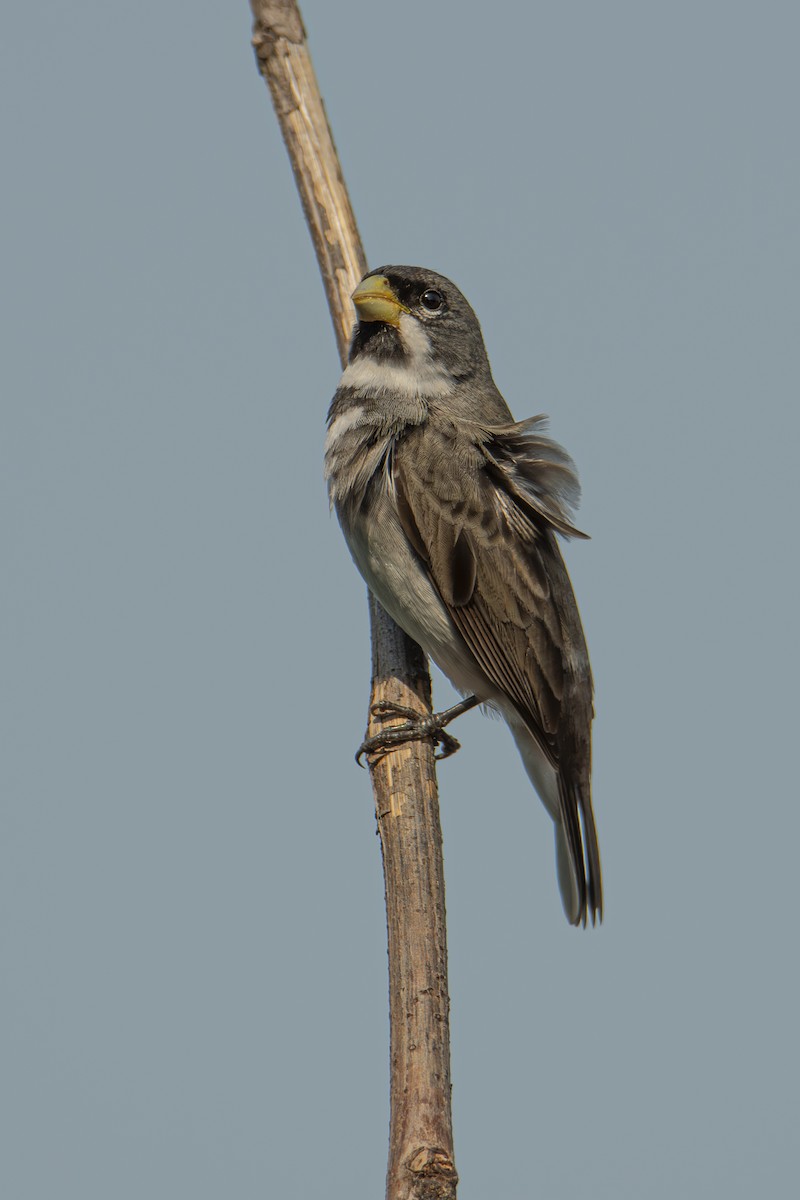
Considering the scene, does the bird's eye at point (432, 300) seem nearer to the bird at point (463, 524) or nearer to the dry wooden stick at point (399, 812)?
the bird at point (463, 524)

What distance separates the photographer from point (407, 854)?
17.5 ft

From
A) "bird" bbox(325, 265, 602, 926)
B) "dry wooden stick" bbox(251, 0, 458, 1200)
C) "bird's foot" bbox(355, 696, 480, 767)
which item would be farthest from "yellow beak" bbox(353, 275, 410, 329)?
"bird's foot" bbox(355, 696, 480, 767)

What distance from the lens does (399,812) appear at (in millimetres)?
5613

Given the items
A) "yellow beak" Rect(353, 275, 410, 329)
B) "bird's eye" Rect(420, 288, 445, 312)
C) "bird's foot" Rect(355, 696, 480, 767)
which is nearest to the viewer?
"bird's foot" Rect(355, 696, 480, 767)

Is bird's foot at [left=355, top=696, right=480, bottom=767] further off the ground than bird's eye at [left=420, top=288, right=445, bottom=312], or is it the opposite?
bird's eye at [left=420, top=288, right=445, bottom=312]

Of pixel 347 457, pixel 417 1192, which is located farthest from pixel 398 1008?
pixel 347 457

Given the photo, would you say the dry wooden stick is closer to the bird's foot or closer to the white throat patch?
the bird's foot

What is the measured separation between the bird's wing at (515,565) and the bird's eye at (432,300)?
767 mm

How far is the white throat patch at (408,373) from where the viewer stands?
23.2 feet

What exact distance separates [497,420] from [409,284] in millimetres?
883

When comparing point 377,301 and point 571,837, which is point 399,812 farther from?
point 377,301

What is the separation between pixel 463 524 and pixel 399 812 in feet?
5.69

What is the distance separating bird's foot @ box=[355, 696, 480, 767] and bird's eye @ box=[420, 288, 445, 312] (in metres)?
2.16

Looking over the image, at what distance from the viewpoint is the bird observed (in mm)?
6738
